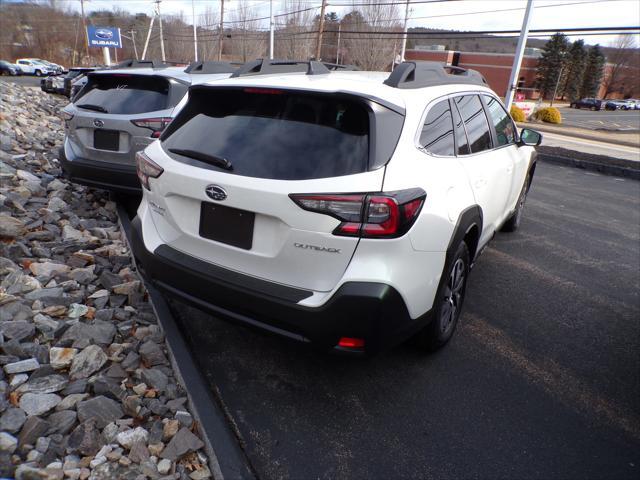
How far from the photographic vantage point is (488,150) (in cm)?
392

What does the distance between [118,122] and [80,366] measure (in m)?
3.04

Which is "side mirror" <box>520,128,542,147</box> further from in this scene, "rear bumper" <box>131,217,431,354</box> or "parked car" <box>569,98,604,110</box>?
"parked car" <box>569,98,604,110</box>

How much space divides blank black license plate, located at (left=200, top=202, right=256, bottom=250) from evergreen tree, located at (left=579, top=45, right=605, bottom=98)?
9039 cm

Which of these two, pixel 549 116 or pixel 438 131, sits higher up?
pixel 438 131

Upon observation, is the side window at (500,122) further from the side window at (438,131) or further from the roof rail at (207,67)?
the roof rail at (207,67)

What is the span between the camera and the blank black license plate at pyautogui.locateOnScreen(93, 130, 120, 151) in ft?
16.4

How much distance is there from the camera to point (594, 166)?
12.2m

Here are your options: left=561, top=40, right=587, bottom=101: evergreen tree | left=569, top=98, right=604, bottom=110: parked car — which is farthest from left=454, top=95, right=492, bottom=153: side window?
left=561, top=40, right=587, bottom=101: evergreen tree

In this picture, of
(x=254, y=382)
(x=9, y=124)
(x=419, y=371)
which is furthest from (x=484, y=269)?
(x=9, y=124)

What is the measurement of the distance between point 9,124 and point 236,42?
65.7 metres

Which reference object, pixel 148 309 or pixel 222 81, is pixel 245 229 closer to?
pixel 222 81

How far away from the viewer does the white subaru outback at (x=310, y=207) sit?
7.43 feet

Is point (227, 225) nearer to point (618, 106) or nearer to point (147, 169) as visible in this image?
point (147, 169)

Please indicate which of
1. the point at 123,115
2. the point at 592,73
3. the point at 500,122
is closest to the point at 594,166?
the point at 500,122
